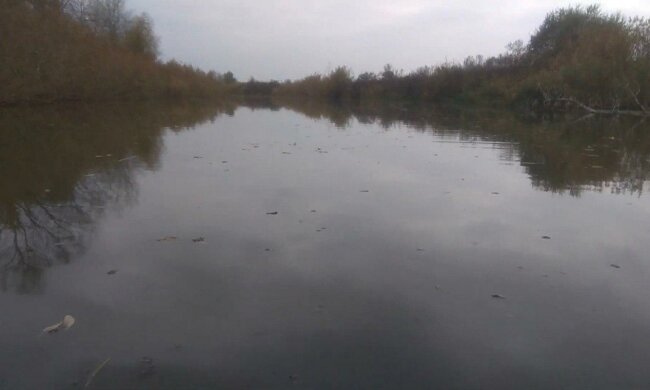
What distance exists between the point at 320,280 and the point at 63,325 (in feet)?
6.82

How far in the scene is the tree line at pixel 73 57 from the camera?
25859 millimetres

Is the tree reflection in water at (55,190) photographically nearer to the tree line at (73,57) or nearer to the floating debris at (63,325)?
the floating debris at (63,325)

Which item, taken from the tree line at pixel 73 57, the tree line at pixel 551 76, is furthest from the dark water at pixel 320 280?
the tree line at pixel 551 76

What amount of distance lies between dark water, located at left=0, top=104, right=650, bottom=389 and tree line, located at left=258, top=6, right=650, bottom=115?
33.6 meters

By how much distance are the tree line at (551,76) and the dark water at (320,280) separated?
33568 mm

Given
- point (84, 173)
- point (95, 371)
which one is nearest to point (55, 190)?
point (84, 173)

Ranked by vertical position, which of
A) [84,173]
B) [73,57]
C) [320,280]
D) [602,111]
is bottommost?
[602,111]

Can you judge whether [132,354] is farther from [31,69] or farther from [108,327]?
[31,69]

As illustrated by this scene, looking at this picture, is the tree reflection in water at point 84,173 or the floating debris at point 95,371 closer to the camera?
the floating debris at point 95,371

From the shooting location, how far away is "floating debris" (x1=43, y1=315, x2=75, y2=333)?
3.69 metres

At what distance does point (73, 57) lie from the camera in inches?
1302

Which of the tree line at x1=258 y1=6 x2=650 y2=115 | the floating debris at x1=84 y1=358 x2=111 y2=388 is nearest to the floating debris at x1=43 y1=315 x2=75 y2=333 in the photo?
the floating debris at x1=84 y1=358 x2=111 y2=388

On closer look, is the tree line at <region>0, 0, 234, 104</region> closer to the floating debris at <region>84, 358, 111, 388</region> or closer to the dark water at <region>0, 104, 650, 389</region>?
the dark water at <region>0, 104, 650, 389</region>

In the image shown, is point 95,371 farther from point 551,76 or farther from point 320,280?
point 551,76
